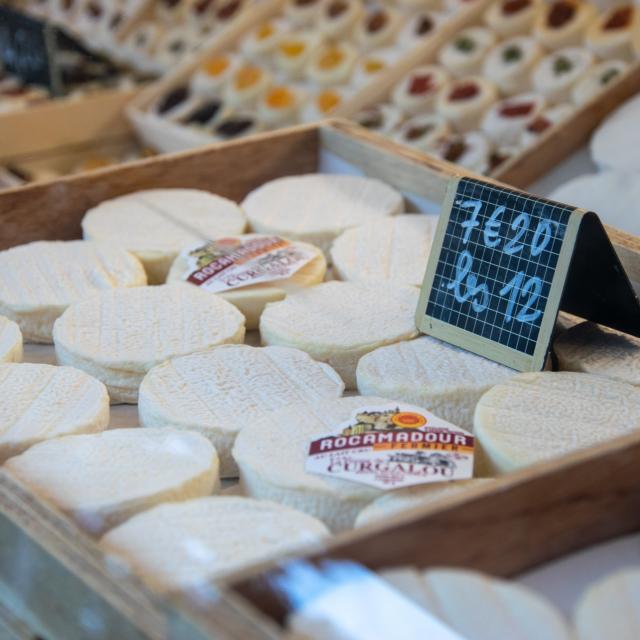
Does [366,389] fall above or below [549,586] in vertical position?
below

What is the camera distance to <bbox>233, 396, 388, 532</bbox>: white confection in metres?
1.42

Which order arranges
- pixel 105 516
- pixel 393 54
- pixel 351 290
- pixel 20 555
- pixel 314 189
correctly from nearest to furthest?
pixel 20 555, pixel 105 516, pixel 351 290, pixel 314 189, pixel 393 54

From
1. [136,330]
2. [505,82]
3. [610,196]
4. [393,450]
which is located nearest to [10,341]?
[136,330]

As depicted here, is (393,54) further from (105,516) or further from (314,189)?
(105,516)

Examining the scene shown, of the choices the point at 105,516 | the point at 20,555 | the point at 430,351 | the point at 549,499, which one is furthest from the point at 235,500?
the point at 430,351

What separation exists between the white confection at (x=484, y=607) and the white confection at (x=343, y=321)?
85 cm

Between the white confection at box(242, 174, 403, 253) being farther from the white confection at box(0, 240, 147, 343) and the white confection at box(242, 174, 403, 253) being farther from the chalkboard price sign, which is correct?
the chalkboard price sign

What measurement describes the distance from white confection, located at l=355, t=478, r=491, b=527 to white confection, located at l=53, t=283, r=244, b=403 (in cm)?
63

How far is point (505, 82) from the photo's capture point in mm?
3643

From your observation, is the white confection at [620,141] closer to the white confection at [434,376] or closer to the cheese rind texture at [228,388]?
the white confection at [434,376]

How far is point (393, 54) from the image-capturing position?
405 centimetres

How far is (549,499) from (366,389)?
0.60 m

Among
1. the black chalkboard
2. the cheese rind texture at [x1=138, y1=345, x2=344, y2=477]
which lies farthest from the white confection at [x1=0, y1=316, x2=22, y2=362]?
the black chalkboard

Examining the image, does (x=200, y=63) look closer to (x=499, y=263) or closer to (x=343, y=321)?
(x=343, y=321)
